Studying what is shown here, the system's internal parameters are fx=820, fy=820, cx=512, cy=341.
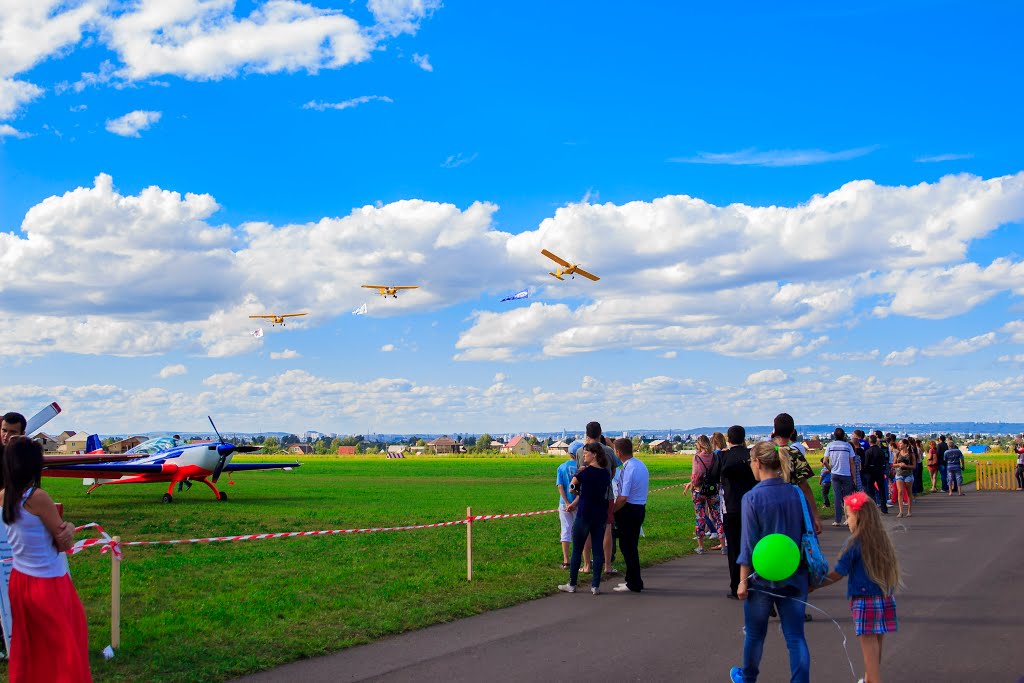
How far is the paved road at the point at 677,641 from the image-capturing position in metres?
6.76

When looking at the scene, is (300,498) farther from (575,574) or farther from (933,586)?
(933,586)

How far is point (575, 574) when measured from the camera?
10.6m

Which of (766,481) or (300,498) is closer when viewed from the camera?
(766,481)

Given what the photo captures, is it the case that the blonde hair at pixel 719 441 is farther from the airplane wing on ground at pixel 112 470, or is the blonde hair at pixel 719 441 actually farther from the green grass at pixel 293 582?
the airplane wing on ground at pixel 112 470

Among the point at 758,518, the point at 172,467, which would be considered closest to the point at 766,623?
the point at 758,518

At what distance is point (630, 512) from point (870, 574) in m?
5.07

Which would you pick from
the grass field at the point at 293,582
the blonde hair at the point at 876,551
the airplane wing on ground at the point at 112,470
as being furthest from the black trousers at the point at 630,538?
the airplane wing on ground at the point at 112,470

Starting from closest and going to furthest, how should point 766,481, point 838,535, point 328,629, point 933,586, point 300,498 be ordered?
point 766,481 < point 328,629 < point 933,586 < point 838,535 < point 300,498

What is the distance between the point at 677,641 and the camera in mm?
7785

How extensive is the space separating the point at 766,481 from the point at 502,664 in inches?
111

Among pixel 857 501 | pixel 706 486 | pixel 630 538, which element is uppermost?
pixel 857 501

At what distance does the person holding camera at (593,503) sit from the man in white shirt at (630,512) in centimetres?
23

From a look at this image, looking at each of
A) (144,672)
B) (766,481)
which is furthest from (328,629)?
(766,481)

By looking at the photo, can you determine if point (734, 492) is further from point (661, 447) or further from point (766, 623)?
point (661, 447)
